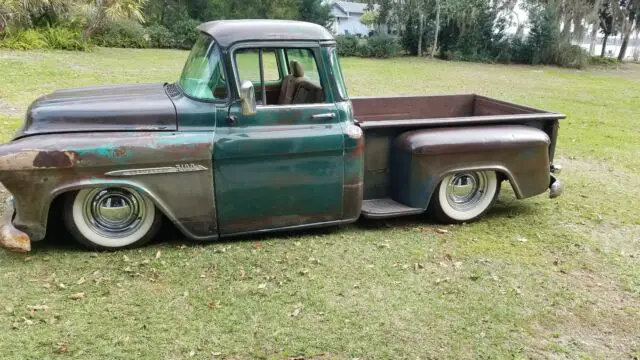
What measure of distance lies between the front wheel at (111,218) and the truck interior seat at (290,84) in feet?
5.02

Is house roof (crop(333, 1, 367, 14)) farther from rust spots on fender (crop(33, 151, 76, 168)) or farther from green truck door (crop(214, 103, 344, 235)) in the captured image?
rust spots on fender (crop(33, 151, 76, 168))

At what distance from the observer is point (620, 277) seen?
4332 mm

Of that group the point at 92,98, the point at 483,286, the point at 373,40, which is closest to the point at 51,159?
the point at 92,98

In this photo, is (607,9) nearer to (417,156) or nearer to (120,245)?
(417,156)

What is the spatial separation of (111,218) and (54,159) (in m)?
0.68

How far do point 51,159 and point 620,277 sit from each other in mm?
4478

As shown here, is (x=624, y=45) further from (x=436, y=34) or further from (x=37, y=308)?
(x=37, y=308)

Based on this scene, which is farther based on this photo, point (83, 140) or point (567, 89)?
point (567, 89)

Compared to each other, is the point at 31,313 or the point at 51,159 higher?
the point at 51,159

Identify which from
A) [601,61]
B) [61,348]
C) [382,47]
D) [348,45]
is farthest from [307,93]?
[601,61]

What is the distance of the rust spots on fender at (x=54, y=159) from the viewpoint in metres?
3.92

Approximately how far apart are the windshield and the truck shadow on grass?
123 cm

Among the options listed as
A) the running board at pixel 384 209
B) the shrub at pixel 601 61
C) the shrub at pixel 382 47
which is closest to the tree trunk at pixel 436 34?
the shrub at pixel 382 47

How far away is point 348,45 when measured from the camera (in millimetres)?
27906
